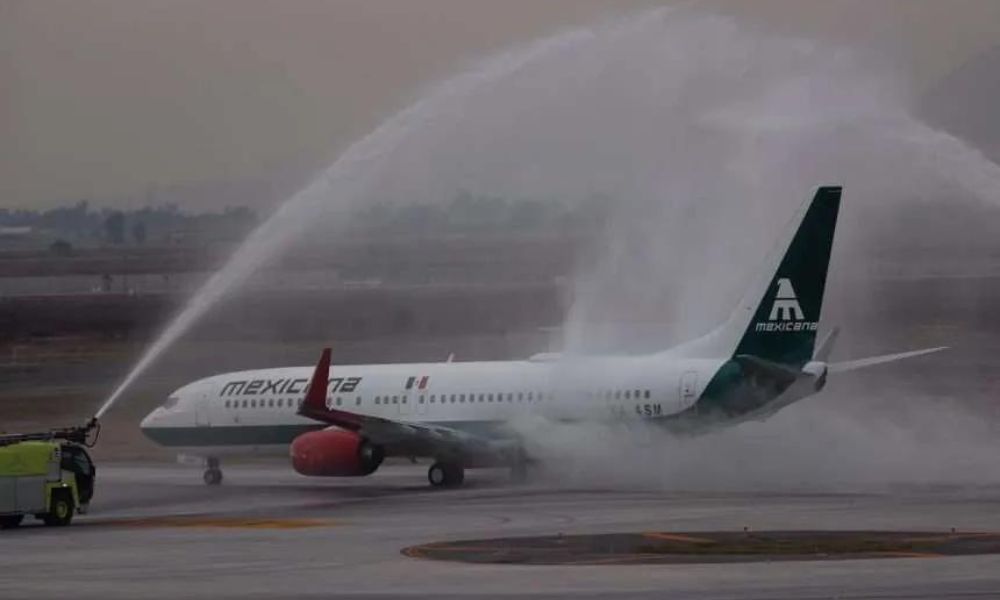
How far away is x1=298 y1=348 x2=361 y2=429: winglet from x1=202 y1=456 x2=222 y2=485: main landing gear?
24.3 ft

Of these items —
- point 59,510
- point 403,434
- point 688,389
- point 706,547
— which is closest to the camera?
point 706,547

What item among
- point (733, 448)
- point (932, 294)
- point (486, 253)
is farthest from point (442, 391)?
point (486, 253)

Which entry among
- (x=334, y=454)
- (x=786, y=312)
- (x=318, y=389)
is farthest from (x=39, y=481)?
(x=786, y=312)

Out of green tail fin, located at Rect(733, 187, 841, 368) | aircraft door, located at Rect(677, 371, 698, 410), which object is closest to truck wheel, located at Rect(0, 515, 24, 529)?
aircraft door, located at Rect(677, 371, 698, 410)

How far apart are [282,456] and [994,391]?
26292 millimetres

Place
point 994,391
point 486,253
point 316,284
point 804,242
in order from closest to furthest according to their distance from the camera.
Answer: point 804,242
point 994,391
point 486,253
point 316,284

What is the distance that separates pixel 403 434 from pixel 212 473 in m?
8.72

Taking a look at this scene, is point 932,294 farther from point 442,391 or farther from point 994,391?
point 442,391

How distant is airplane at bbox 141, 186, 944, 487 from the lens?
2126 inches

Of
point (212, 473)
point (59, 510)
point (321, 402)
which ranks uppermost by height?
point (321, 402)

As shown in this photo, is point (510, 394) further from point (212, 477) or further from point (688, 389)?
point (212, 477)

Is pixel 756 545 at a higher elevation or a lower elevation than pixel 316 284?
lower

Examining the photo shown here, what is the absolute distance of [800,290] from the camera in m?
54.1

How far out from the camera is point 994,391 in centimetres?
7062
